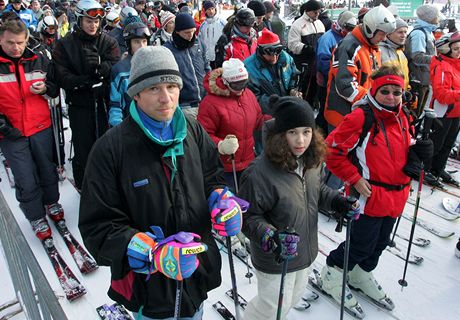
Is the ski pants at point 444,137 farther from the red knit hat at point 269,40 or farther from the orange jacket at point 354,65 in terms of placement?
the red knit hat at point 269,40

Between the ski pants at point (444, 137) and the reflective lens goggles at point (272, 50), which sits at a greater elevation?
the reflective lens goggles at point (272, 50)

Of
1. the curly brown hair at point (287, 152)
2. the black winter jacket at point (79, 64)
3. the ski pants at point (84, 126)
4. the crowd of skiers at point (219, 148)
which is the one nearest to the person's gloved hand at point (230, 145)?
the crowd of skiers at point (219, 148)

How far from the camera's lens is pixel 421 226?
175 inches

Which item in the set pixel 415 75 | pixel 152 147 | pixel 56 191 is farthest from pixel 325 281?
pixel 415 75

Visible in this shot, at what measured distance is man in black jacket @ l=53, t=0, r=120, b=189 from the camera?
391 cm

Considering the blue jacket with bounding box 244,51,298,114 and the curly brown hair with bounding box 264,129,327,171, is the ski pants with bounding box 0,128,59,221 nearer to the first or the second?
the blue jacket with bounding box 244,51,298,114

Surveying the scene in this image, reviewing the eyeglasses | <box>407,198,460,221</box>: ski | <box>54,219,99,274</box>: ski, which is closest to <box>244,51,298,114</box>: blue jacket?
the eyeglasses

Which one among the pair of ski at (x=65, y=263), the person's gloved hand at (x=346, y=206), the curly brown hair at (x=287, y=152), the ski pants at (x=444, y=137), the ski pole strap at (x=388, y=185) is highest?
the curly brown hair at (x=287, y=152)

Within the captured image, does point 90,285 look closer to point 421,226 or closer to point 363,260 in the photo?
point 363,260

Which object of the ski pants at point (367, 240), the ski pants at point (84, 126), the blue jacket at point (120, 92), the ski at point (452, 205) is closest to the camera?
the ski pants at point (367, 240)

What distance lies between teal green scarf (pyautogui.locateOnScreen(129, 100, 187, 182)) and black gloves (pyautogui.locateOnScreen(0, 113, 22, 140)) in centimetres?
230

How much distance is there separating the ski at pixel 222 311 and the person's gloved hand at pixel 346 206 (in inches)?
52.1

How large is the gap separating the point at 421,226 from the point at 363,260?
178 cm

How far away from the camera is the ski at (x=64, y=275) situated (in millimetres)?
3230
